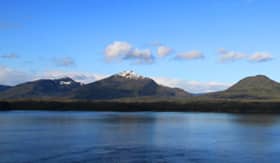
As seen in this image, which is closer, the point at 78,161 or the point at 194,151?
the point at 78,161

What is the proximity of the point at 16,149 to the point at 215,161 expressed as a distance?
57.0 ft

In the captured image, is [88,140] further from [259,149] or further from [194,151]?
[259,149]

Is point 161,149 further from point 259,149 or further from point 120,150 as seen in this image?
point 259,149

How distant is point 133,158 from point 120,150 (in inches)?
215

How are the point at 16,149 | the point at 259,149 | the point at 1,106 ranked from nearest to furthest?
→ the point at 16,149 → the point at 259,149 → the point at 1,106

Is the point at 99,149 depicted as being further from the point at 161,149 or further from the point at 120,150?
the point at 161,149

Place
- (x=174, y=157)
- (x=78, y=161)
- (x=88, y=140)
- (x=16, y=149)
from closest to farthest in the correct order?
(x=78, y=161) < (x=174, y=157) < (x=16, y=149) < (x=88, y=140)

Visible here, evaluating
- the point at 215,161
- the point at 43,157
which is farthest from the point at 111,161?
the point at 215,161

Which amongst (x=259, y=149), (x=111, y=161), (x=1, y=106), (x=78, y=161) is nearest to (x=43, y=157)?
(x=78, y=161)

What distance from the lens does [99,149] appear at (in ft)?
143

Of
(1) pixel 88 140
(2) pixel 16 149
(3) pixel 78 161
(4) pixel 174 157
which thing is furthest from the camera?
(1) pixel 88 140

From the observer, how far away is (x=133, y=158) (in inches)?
1495

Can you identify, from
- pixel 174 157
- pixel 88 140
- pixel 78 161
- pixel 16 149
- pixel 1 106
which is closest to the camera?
pixel 78 161

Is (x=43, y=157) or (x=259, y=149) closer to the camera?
(x=43, y=157)
